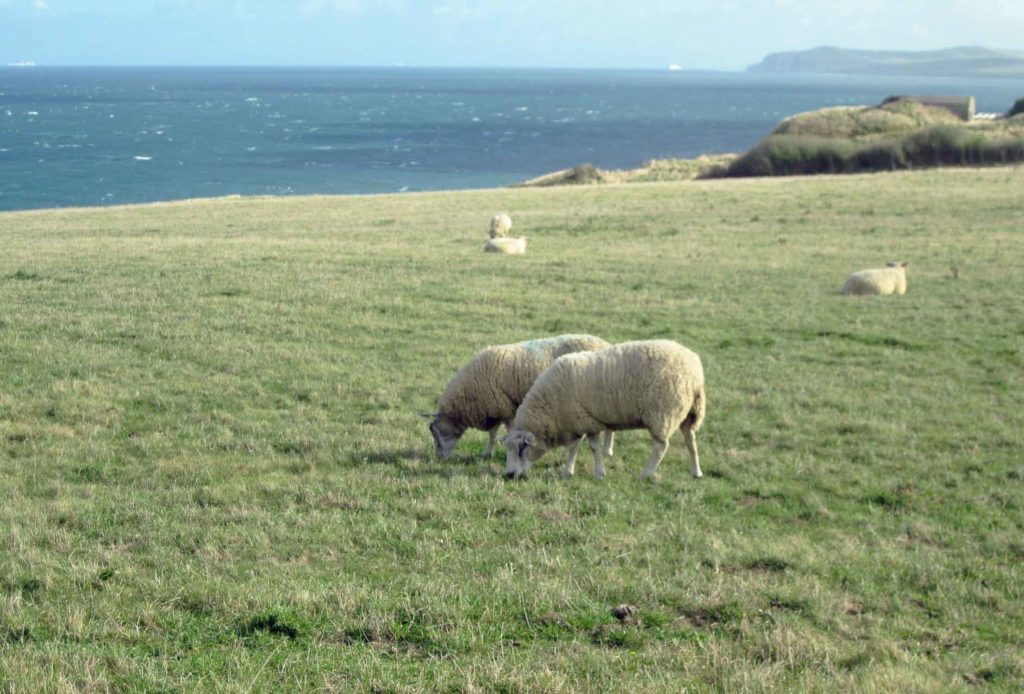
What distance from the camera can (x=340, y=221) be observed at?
3334 centimetres

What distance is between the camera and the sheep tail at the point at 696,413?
9688 millimetres

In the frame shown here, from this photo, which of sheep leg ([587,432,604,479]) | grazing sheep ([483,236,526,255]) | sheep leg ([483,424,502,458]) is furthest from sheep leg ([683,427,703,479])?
grazing sheep ([483,236,526,255])

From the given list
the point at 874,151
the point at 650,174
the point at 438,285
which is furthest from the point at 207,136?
the point at 438,285

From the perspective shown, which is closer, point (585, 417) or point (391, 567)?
point (391, 567)

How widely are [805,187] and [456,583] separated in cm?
3627

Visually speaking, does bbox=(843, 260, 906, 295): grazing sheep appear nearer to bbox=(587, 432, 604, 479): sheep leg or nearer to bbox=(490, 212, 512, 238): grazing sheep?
bbox=(490, 212, 512, 238): grazing sheep

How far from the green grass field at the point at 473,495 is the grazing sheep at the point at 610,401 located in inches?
13.6

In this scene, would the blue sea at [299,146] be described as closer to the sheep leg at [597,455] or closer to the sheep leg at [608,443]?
the sheep leg at [608,443]

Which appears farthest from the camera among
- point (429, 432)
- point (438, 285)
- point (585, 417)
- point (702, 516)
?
point (438, 285)

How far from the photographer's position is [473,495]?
29.2 ft

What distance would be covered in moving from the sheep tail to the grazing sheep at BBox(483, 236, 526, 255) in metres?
15.1

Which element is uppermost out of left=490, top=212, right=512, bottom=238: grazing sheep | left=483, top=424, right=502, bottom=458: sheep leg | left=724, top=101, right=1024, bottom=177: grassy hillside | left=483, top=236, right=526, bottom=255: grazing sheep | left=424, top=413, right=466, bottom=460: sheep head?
left=724, top=101, right=1024, bottom=177: grassy hillside

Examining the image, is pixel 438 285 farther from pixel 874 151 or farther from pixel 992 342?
pixel 874 151

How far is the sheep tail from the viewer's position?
31.8ft
